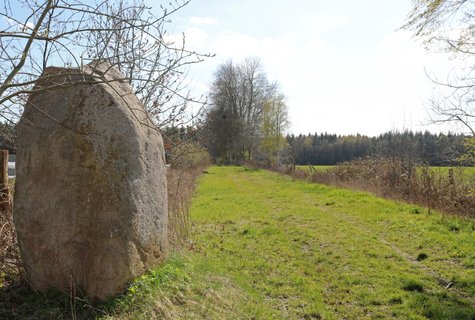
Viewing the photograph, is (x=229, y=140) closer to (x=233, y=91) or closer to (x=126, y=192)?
(x=233, y=91)

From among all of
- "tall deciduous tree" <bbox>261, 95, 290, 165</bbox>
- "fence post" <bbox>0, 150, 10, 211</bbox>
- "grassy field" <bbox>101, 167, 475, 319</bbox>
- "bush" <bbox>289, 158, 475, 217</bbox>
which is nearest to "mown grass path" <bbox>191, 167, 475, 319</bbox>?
"grassy field" <bbox>101, 167, 475, 319</bbox>

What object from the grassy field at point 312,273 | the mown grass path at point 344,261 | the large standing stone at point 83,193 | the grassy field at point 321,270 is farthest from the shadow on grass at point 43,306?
the mown grass path at point 344,261

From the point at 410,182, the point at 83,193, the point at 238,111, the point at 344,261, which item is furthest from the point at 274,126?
the point at 83,193

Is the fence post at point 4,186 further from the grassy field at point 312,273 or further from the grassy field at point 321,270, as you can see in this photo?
the grassy field at point 321,270

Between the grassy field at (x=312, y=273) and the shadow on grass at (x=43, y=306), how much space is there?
0.04 ft

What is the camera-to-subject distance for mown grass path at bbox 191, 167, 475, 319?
4902 mm

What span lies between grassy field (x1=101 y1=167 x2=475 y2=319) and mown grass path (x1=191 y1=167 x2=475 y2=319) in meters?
0.02

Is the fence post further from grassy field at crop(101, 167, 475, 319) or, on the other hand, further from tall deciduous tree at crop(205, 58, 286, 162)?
tall deciduous tree at crop(205, 58, 286, 162)

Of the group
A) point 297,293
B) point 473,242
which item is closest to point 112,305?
point 297,293

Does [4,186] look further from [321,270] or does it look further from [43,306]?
[321,270]

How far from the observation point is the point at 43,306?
13.0 ft

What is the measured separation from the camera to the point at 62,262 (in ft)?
13.4

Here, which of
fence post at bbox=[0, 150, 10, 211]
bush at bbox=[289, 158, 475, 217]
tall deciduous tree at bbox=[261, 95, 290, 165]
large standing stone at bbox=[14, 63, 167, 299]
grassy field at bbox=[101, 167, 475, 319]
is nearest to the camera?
→ large standing stone at bbox=[14, 63, 167, 299]

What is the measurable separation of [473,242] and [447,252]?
670mm
